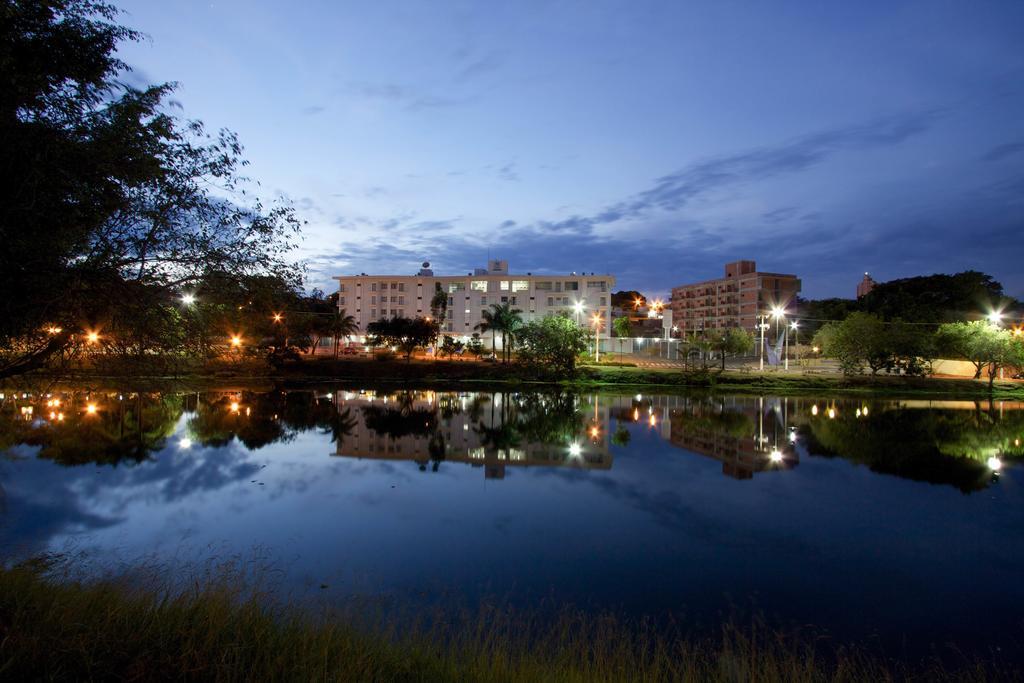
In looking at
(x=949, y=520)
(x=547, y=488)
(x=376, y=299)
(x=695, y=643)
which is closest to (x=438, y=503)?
(x=547, y=488)

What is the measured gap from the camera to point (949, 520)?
54.2 ft

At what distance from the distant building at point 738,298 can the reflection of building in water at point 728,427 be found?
64.2 m

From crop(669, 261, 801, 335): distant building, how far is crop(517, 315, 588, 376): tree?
53629mm

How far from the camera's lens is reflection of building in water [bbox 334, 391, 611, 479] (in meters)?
24.4

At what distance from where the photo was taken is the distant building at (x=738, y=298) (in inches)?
4577

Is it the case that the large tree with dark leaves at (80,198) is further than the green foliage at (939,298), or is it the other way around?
the green foliage at (939,298)

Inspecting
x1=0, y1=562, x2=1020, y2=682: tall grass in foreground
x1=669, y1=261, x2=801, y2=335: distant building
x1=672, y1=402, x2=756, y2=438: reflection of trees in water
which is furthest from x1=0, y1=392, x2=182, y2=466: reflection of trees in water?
x1=669, y1=261, x2=801, y2=335: distant building

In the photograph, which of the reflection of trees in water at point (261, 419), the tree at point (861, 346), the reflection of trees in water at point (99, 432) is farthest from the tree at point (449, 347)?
the tree at point (861, 346)

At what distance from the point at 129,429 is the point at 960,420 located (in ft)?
159

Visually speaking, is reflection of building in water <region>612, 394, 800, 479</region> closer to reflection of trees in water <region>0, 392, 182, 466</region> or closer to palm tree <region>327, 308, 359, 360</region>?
reflection of trees in water <region>0, 392, 182, 466</region>

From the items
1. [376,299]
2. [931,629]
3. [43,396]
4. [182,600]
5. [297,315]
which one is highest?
[376,299]

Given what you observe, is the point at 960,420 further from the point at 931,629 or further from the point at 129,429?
the point at 129,429

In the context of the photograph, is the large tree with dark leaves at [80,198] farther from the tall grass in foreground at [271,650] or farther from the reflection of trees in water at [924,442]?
the reflection of trees in water at [924,442]

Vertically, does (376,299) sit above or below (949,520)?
above
